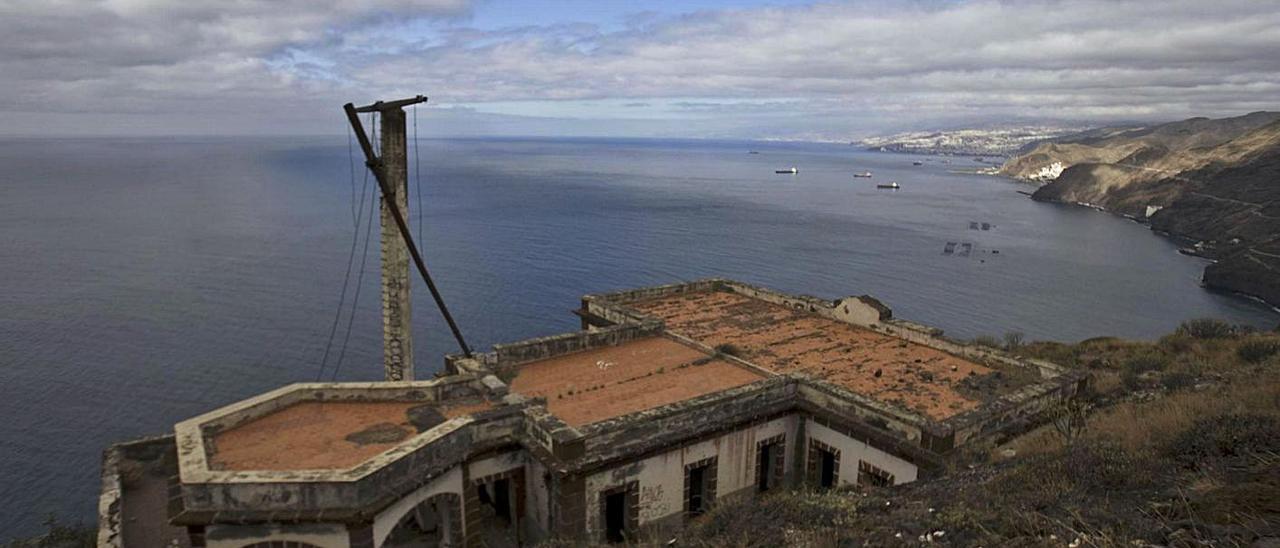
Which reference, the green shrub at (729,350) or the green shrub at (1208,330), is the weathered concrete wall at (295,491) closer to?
the green shrub at (729,350)

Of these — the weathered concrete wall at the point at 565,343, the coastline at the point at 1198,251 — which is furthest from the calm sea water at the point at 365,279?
the weathered concrete wall at the point at 565,343

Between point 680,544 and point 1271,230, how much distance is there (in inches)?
4916

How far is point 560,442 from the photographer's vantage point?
18.2 metres

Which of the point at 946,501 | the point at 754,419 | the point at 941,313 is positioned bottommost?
the point at 941,313

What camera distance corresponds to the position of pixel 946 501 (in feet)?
40.6

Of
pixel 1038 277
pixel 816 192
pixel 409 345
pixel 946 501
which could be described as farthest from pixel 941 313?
pixel 816 192

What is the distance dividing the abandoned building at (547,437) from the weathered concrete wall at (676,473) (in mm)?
49

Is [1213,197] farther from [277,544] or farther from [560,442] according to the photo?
[277,544]

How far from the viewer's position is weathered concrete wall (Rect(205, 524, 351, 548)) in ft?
49.8

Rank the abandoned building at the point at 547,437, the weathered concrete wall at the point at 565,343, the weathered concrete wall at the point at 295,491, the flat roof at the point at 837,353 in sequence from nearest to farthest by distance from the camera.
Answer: the weathered concrete wall at the point at 295,491 < the abandoned building at the point at 547,437 < the flat roof at the point at 837,353 < the weathered concrete wall at the point at 565,343

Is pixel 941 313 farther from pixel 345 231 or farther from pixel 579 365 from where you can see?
pixel 345 231

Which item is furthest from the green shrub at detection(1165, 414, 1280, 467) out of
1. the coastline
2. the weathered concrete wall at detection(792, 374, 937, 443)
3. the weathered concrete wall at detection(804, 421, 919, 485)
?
the coastline

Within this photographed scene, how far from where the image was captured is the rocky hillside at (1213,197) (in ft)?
294

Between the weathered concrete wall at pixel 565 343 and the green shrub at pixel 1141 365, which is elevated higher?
the weathered concrete wall at pixel 565 343
